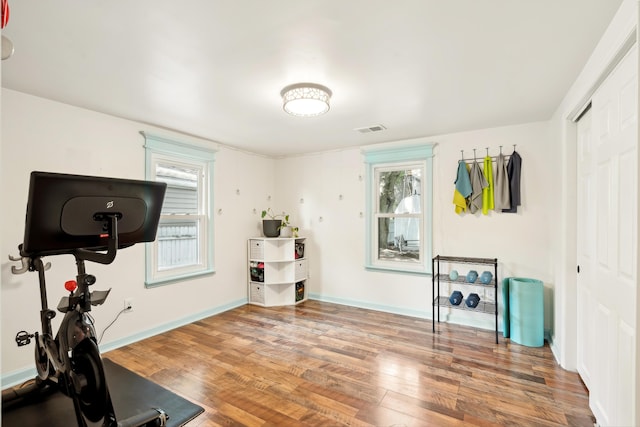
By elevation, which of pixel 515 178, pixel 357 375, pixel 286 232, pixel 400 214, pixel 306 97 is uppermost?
pixel 306 97

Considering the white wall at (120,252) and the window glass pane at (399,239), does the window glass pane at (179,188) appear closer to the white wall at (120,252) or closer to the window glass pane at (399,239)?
the white wall at (120,252)

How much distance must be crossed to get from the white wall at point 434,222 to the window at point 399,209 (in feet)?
0.37

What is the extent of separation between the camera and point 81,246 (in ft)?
4.74

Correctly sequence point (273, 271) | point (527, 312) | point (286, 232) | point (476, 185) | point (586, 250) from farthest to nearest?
point (286, 232) → point (273, 271) → point (476, 185) → point (527, 312) → point (586, 250)

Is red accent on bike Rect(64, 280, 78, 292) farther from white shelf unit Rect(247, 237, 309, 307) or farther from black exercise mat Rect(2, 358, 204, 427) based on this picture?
white shelf unit Rect(247, 237, 309, 307)

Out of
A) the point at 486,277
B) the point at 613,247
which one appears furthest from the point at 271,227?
the point at 613,247

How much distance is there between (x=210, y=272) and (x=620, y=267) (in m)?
3.98

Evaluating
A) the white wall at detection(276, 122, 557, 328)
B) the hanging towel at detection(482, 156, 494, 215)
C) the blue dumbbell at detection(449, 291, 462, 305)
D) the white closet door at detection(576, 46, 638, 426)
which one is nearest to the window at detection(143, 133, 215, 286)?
the white wall at detection(276, 122, 557, 328)

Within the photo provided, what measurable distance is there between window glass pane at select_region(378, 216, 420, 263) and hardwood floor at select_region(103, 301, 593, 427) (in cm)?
88

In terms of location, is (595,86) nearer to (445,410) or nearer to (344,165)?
(445,410)

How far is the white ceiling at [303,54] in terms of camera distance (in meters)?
1.72

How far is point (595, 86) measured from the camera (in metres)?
2.12

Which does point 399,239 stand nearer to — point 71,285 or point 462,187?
point 462,187

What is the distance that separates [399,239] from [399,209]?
407mm
